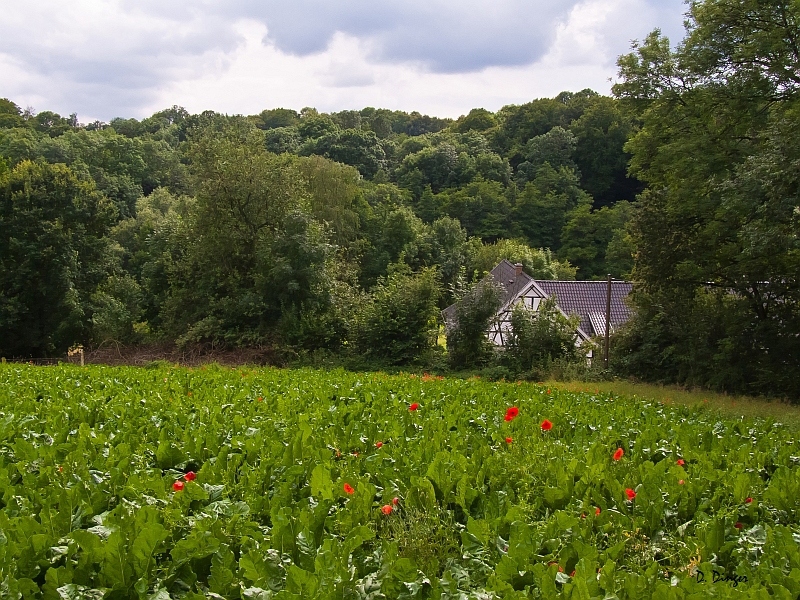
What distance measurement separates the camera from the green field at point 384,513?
2613 millimetres

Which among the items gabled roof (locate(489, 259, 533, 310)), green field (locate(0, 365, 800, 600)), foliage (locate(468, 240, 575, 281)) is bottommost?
green field (locate(0, 365, 800, 600))

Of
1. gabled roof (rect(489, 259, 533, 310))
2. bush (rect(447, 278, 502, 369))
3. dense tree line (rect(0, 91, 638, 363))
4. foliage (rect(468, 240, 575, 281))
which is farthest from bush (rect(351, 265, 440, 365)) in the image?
foliage (rect(468, 240, 575, 281))

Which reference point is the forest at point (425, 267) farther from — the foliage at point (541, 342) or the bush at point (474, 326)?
the foliage at point (541, 342)

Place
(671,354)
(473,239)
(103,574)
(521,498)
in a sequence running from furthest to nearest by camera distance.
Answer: (473,239) < (671,354) < (521,498) < (103,574)

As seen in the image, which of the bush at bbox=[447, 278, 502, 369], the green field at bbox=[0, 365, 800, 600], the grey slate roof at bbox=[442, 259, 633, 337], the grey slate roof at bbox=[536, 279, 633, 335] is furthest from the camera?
the grey slate roof at bbox=[536, 279, 633, 335]

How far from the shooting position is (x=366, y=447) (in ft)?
17.0

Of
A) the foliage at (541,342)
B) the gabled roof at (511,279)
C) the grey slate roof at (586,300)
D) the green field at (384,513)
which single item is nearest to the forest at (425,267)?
the foliage at (541,342)

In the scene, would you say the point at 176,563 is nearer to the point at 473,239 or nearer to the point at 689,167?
the point at 689,167

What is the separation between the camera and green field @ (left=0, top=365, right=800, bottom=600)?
261 cm

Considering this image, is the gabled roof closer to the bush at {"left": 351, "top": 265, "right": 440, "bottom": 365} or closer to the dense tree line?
the dense tree line

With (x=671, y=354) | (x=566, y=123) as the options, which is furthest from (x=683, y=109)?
(x=566, y=123)

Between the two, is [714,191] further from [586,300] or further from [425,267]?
[586,300]

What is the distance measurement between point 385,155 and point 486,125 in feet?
77.8

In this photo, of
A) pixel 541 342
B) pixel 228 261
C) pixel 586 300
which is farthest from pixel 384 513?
pixel 586 300
